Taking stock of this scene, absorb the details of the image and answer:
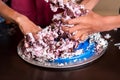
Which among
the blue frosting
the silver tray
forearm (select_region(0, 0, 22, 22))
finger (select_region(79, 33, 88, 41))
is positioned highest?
forearm (select_region(0, 0, 22, 22))

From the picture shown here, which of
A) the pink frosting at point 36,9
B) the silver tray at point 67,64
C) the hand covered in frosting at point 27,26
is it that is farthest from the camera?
the pink frosting at point 36,9

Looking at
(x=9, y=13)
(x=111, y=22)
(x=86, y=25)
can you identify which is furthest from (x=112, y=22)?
(x=9, y=13)

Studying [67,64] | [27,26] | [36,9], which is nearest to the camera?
[67,64]

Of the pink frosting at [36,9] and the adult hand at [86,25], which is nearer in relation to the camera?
the adult hand at [86,25]

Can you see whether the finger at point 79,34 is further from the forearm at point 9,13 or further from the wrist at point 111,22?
the forearm at point 9,13

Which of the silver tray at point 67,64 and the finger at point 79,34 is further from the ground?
the finger at point 79,34

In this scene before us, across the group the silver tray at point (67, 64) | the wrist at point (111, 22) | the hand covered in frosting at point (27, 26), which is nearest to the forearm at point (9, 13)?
the hand covered in frosting at point (27, 26)

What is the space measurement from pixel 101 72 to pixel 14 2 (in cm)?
59

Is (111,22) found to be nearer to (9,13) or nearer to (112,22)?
(112,22)

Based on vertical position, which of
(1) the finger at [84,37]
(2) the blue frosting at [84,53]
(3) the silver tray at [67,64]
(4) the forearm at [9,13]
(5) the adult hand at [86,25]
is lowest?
(3) the silver tray at [67,64]

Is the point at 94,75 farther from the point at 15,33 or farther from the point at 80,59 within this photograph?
the point at 15,33

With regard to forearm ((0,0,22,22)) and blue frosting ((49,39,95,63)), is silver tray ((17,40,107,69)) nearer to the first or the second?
blue frosting ((49,39,95,63))

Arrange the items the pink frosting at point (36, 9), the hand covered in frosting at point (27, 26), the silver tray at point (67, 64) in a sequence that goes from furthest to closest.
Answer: the pink frosting at point (36, 9), the hand covered in frosting at point (27, 26), the silver tray at point (67, 64)

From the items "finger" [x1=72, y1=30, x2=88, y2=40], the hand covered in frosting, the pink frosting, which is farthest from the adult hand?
the pink frosting
